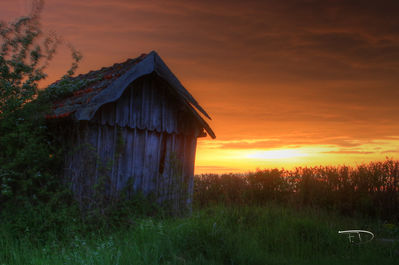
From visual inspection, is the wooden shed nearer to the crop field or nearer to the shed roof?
the shed roof

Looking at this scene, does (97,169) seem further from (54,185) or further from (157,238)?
(157,238)

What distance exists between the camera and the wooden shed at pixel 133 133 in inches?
422

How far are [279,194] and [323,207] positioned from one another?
203 centimetres

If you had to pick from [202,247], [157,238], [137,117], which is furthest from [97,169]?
[202,247]

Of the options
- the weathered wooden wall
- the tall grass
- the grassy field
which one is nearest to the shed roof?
the weathered wooden wall

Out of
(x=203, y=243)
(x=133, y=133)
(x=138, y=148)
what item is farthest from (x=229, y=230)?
(x=133, y=133)

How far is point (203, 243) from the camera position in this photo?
7551 mm

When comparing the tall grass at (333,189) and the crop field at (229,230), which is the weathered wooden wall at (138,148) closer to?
the crop field at (229,230)

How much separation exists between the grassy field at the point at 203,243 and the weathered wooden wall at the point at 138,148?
1668 millimetres

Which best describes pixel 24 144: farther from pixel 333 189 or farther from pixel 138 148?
pixel 333 189

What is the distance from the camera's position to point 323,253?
10.1 meters

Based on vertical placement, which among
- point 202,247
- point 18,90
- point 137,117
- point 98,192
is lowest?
point 202,247

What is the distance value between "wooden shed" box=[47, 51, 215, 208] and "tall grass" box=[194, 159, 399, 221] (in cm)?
400

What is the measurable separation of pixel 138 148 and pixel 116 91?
2.26 meters
